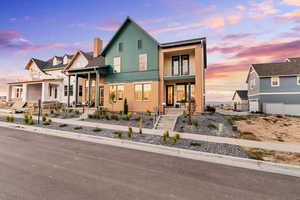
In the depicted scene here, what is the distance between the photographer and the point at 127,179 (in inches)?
168

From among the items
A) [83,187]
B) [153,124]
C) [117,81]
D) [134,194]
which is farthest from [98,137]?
[117,81]

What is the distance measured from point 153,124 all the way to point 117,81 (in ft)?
30.3

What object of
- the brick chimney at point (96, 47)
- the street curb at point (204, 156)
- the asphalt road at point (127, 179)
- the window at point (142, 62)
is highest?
the brick chimney at point (96, 47)

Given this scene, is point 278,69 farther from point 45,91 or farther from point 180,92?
point 45,91

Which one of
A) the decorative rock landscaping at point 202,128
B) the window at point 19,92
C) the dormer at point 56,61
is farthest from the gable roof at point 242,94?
the window at point 19,92

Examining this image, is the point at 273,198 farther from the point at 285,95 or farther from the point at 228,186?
the point at 285,95

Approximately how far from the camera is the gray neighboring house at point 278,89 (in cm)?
2486

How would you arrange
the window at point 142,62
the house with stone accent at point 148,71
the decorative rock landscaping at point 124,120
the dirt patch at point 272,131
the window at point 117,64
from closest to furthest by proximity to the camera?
the dirt patch at point 272,131 → the decorative rock landscaping at point 124,120 → the house with stone accent at point 148,71 → the window at point 142,62 → the window at point 117,64

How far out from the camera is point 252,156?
654cm

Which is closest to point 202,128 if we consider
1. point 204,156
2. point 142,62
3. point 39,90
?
point 204,156

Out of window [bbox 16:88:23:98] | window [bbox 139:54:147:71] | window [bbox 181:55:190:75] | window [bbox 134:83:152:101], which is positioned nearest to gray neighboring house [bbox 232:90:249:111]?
window [bbox 181:55:190:75]

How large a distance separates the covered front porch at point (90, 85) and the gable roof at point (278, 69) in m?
28.8

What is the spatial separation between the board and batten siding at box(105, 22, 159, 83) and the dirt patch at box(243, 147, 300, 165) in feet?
40.8

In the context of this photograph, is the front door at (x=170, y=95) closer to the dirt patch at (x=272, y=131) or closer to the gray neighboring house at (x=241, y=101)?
the dirt patch at (x=272, y=131)
